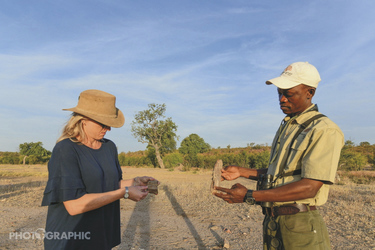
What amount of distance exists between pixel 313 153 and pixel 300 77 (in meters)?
0.61

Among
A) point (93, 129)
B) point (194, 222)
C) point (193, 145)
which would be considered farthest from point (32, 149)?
point (93, 129)

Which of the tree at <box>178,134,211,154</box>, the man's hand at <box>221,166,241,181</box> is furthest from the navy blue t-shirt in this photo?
the tree at <box>178,134,211,154</box>

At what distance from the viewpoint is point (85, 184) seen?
2.08m

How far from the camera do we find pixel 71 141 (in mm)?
2107

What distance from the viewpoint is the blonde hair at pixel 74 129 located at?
216 cm

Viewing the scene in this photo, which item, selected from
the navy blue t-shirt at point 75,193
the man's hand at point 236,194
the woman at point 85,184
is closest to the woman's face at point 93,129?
→ the woman at point 85,184

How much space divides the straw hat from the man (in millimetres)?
1097

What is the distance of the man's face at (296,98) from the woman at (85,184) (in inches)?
53.6

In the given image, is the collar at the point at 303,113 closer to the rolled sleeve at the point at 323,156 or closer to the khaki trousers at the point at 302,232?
the rolled sleeve at the point at 323,156

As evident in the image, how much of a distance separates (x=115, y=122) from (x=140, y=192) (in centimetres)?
62

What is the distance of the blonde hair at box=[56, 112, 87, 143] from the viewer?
2.16m

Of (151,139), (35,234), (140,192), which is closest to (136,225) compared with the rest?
(35,234)

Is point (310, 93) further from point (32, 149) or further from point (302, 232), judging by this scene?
point (32, 149)

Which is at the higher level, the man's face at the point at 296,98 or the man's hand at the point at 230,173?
the man's face at the point at 296,98
